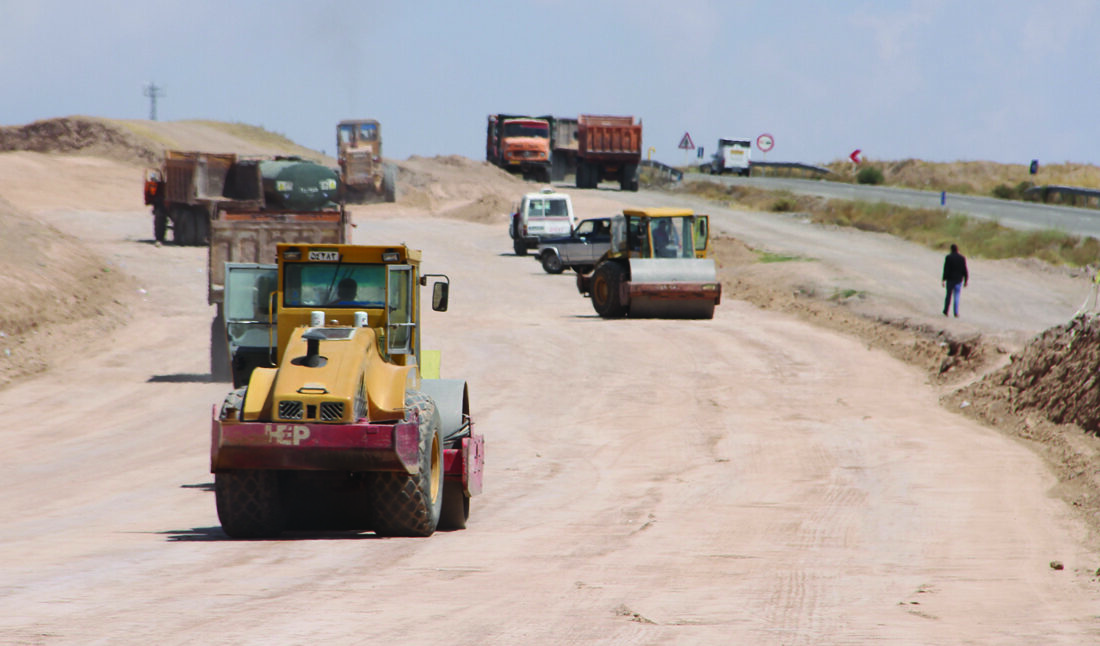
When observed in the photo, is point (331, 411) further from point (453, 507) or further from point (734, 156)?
point (734, 156)

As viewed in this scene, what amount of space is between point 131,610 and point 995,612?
5.08 m

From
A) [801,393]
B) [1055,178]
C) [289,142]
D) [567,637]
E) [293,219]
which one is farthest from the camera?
[289,142]

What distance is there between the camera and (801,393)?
65.5 ft

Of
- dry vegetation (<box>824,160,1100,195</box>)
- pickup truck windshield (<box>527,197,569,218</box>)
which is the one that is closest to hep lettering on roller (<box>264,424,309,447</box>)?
pickup truck windshield (<box>527,197,569,218</box>)

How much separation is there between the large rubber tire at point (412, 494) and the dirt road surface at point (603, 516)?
156mm

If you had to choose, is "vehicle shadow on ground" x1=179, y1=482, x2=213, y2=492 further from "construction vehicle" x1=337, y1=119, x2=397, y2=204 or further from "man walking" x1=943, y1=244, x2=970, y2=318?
"construction vehicle" x1=337, y1=119, x2=397, y2=204

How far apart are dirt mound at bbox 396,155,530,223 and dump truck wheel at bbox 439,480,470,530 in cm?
4270

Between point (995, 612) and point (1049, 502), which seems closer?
point (995, 612)

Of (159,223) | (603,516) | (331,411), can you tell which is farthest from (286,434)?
(159,223)

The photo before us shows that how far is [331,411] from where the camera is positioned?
9188 millimetres

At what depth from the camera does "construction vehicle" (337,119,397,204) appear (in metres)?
53.1

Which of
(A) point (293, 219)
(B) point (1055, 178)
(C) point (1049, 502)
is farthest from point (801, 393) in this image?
(B) point (1055, 178)

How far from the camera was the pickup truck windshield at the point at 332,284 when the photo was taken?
35.1 ft

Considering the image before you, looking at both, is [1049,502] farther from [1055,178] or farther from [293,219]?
[1055,178]
